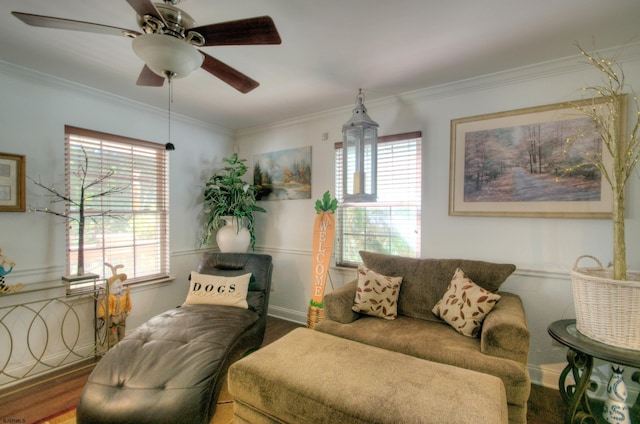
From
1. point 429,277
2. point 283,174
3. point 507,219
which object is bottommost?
point 429,277

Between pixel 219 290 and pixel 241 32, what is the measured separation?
2.10 m

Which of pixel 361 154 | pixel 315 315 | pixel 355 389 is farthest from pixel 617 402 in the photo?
pixel 361 154

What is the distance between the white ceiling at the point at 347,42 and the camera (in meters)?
1.64

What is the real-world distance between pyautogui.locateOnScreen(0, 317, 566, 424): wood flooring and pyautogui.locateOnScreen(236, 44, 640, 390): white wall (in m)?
0.25

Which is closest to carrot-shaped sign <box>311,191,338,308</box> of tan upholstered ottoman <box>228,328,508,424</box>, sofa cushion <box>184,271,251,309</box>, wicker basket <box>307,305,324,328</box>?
wicker basket <box>307,305,324,328</box>

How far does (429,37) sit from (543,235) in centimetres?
174

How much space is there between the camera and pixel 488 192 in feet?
8.14

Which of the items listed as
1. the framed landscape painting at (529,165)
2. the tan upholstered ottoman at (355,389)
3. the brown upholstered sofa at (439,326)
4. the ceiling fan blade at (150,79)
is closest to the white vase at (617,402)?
the brown upholstered sofa at (439,326)

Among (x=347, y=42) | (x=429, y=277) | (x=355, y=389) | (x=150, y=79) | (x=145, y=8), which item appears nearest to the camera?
(x=145, y=8)

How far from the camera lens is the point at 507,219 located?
2434mm

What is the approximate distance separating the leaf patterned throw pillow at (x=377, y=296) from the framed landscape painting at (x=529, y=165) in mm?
891

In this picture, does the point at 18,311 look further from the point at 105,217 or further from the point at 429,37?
the point at 429,37

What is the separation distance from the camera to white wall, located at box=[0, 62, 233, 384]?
2314 millimetres

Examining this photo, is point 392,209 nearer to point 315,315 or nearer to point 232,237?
point 315,315
